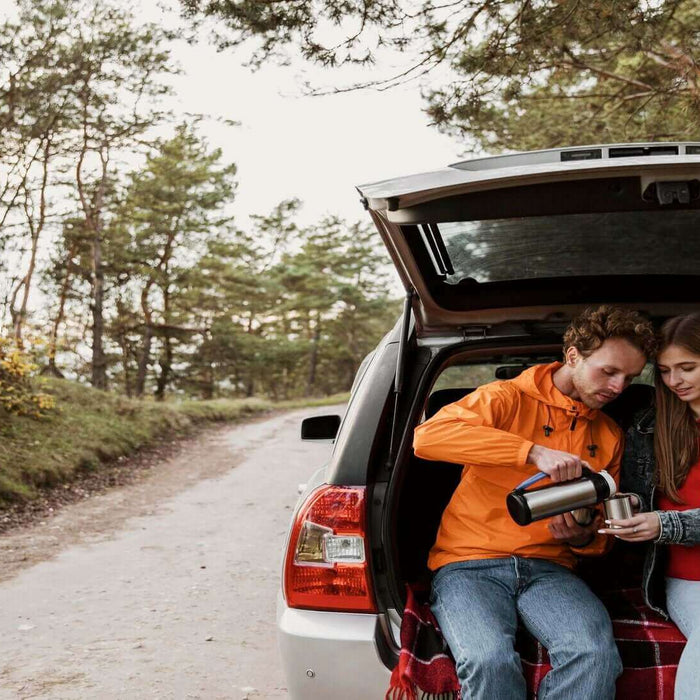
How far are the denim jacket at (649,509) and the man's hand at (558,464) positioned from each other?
1.04 feet

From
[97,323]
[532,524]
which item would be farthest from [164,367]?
[532,524]

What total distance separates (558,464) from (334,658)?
2.88 feet

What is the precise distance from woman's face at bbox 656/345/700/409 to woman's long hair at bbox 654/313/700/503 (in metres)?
0.02

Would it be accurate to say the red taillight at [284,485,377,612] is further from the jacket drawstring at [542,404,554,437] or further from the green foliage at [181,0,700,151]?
the green foliage at [181,0,700,151]

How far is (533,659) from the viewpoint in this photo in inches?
87.7

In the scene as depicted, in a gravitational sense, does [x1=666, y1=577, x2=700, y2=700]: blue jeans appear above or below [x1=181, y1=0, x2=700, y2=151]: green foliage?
below

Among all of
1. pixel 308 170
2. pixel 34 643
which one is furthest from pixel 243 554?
pixel 308 170

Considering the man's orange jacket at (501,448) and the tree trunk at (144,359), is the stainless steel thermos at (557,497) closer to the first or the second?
the man's orange jacket at (501,448)

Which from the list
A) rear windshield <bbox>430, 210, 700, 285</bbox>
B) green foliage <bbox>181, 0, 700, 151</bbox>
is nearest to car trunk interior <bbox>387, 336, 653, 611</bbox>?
rear windshield <bbox>430, 210, 700, 285</bbox>

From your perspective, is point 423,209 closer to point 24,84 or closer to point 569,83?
point 569,83

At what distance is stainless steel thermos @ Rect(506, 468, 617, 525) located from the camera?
2.15 m

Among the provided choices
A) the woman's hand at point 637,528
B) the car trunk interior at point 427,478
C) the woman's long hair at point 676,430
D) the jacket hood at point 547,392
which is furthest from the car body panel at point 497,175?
the woman's hand at point 637,528

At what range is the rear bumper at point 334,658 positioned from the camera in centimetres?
219

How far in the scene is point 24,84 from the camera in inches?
457
